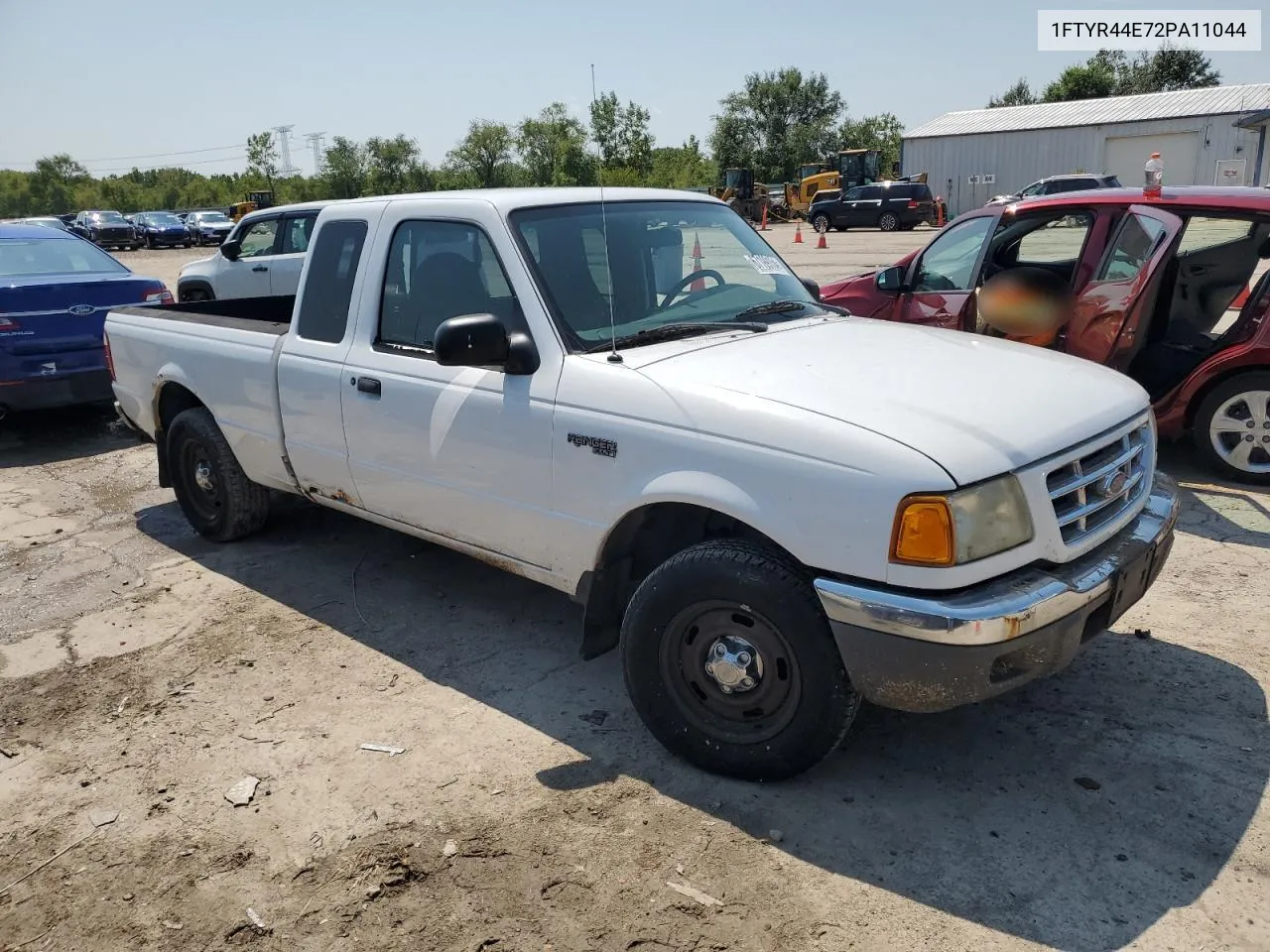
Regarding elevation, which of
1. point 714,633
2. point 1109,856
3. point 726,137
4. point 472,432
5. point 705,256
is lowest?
Answer: point 1109,856

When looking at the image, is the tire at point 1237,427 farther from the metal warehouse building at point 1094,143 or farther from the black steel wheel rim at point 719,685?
the metal warehouse building at point 1094,143

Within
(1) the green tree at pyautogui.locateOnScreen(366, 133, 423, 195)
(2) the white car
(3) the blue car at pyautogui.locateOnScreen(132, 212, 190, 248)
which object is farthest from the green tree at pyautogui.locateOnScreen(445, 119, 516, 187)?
(2) the white car

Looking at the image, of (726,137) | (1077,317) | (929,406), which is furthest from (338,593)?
(726,137)

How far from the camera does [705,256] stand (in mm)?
4309

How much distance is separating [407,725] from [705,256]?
91.4 inches

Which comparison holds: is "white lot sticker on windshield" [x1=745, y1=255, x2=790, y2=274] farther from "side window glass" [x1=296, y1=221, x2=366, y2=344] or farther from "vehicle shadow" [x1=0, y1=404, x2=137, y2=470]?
"vehicle shadow" [x1=0, y1=404, x2=137, y2=470]

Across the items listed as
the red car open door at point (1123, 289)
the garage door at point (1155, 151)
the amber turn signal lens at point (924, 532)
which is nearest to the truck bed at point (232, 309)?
the amber turn signal lens at point (924, 532)

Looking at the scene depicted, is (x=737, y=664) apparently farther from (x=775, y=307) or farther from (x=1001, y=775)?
(x=775, y=307)

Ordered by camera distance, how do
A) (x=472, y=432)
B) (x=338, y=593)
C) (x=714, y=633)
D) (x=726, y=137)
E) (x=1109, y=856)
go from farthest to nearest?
(x=726, y=137)
(x=338, y=593)
(x=472, y=432)
(x=714, y=633)
(x=1109, y=856)

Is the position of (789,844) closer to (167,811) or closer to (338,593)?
(167,811)

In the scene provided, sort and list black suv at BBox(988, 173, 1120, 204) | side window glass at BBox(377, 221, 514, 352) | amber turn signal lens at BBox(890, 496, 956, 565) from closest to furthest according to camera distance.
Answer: amber turn signal lens at BBox(890, 496, 956, 565)
side window glass at BBox(377, 221, 514, 352)
black suv at BBox(988, 173, 1120, 204)

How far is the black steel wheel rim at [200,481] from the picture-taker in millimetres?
5633

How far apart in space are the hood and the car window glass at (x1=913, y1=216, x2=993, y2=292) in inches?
129

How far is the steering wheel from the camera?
394cm
